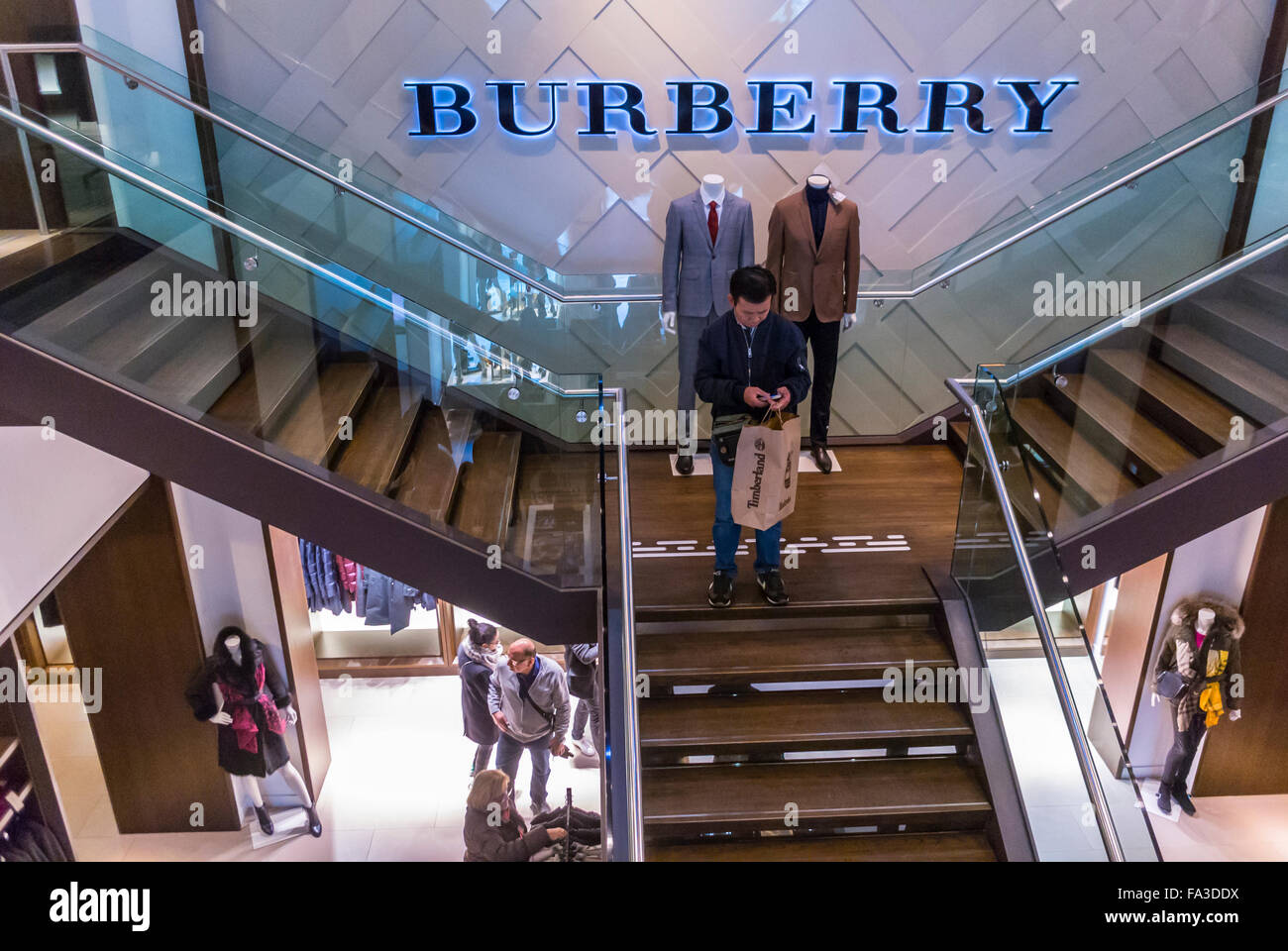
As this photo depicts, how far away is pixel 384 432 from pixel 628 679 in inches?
66.0

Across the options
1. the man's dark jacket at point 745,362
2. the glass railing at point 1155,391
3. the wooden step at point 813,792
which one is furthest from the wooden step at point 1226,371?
the wooden step at point 813,792

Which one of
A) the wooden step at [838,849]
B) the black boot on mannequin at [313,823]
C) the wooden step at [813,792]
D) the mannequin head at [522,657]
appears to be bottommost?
the wooden step at [838,849]

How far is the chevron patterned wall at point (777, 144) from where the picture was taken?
592cm

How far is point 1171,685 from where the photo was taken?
21.5 ft

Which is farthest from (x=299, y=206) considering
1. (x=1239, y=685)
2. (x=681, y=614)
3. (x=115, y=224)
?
(x=1239, y=685)

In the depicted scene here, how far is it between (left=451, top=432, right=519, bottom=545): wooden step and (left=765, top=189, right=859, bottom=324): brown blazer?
1807 mm

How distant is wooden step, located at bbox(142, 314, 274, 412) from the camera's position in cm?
417

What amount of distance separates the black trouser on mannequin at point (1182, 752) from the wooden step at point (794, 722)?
304 centimetres

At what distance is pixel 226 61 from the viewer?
5910mm

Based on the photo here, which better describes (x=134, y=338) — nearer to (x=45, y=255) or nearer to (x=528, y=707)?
(x=45, y=255)

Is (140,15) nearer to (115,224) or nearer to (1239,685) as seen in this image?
(115,224)

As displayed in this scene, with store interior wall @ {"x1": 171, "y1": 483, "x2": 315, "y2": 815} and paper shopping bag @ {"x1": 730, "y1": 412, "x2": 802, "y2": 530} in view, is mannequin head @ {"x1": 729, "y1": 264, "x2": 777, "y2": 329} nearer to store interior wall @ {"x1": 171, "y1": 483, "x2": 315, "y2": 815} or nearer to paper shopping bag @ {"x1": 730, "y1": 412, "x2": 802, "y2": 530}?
paper shopping bag @ {"x1": 730, "y1": 412, "x2": 802, "y2": 530}

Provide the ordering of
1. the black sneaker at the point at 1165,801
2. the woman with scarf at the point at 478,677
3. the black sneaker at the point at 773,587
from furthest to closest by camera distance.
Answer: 1. the black sneaker at the point at 1165,801
2. the woman with scarf at the point at 478,677
3. the black sneaker at the point at 773,587

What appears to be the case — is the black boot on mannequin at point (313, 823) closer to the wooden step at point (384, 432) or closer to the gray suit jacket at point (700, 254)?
the wooden step at point (384, 432)
